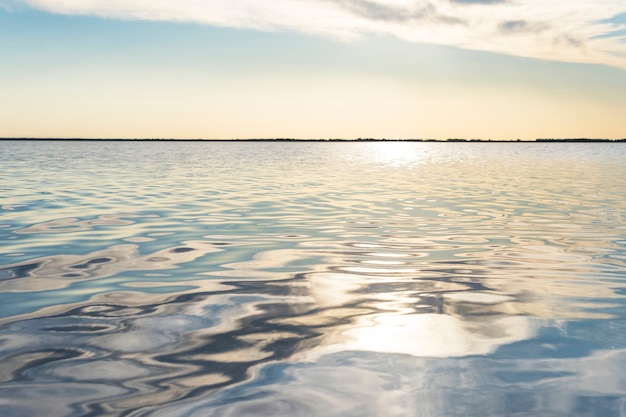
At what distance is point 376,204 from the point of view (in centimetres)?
2131

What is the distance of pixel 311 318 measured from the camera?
286 inches

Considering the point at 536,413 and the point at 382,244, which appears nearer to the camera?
the point at 536,413

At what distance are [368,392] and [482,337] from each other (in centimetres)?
209

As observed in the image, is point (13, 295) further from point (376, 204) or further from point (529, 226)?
point (376, 204)

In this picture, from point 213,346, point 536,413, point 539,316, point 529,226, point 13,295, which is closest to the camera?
point 536,413

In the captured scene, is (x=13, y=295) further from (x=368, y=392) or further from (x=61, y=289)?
(x=368, y=392)

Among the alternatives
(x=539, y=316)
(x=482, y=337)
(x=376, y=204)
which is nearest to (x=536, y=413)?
(x=482, y=337)

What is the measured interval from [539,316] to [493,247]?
520cm

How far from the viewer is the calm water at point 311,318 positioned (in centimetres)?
495

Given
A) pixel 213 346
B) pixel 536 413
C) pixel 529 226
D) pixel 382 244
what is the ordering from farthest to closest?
pixel 529 226, pixel 382 244, pixel 213 346, pixel 536 413

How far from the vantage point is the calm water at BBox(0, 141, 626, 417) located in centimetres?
495

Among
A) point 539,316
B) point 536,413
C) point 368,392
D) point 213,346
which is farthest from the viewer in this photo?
point 539,316

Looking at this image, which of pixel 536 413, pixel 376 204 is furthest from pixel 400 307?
pixel 376 204

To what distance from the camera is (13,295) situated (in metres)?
8.33
